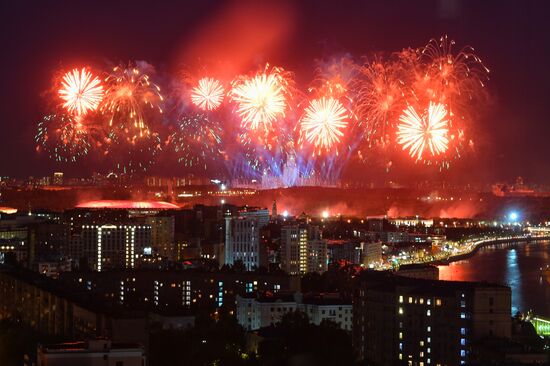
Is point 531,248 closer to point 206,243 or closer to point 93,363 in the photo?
point 206,243

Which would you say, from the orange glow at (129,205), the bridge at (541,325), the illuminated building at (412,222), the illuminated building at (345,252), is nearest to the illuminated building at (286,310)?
the bridge at (541,325)

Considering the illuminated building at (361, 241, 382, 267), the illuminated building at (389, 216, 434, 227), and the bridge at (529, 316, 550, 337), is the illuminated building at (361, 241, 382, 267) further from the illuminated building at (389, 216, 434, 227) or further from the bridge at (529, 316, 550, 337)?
the illuminated building at (389, 216, 434, 227)

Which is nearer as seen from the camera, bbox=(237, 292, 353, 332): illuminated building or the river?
bbox=(237, 292, 353, 332): illuminated building

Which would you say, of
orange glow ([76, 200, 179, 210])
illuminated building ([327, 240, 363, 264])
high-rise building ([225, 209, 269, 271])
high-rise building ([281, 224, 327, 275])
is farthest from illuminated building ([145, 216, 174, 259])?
orange glow ([76, 200, 179, 210])

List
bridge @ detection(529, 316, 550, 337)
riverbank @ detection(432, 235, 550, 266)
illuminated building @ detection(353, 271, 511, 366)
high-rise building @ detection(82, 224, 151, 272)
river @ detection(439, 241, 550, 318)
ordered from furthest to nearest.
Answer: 1. riverbank @ detection(432, 235, 550, 266)
2. high-rise building @ detection(82, 224, 151, 272)
3. river @ detection(439, 241, 550, 318)
4. bridge @ detection(529, 316, 550, 337)
5. illuminated building @ detection(353, 271, 511, 366)

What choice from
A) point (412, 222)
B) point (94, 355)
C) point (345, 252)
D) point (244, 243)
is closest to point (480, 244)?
point (412, 222)

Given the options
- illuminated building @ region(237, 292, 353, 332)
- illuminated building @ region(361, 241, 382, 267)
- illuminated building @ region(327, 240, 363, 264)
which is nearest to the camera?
illuminated building @ region(237, 292, 353, 332)

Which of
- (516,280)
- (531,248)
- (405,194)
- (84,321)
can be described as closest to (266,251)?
(516,280)
